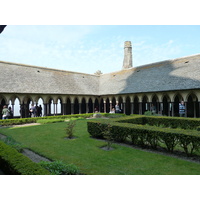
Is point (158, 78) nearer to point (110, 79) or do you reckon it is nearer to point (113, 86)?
point (113, 86)

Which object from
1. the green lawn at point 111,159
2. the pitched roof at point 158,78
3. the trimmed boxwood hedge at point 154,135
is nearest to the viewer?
the green lawn at point 111,159

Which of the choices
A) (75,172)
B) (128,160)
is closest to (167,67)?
(128,160)

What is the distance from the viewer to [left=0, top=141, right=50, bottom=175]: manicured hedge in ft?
12.3

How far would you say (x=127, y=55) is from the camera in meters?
39.5

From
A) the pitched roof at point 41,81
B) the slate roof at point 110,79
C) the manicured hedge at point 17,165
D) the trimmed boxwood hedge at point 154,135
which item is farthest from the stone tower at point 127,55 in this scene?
the manicured hedge at point 17,165

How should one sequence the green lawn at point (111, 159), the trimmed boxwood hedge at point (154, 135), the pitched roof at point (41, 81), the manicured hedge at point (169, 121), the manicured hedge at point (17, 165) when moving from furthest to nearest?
the pitched roof at point (41, 81) → the manicured hedge at point (169, 121) → the trimmed boxwood hedge at point (154, 135) → the green lawn at point (111, 159) → the manicured hedge at point (17, 165)

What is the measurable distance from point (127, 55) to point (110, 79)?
14081 mm

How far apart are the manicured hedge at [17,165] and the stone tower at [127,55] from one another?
3659 centimetres

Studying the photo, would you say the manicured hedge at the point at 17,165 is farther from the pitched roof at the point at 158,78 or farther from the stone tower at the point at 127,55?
the stone tower at the point at 127,55

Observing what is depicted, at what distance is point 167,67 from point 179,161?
59.0 ft

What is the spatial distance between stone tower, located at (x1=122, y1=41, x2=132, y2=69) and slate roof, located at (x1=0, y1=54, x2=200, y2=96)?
1182cm

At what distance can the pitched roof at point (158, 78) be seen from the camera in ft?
59.1

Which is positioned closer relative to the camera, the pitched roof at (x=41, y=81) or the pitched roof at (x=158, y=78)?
the pitched roof at (x=158, y=78)

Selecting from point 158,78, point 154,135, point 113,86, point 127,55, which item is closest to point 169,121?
point 154,135
